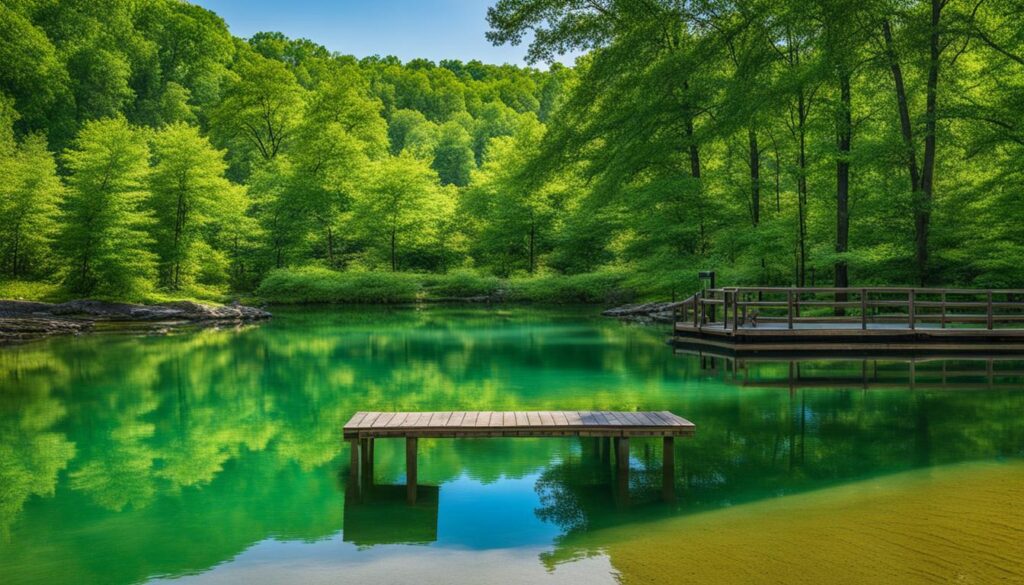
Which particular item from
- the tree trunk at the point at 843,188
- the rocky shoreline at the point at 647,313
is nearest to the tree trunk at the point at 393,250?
the rocky shoreline at the point at 647,313

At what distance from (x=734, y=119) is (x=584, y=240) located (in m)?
22.1

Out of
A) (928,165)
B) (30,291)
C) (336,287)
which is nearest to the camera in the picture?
(928,165)

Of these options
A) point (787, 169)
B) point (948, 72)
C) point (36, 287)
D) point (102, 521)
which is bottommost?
point (102, 521)

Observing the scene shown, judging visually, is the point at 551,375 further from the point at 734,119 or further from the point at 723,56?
the point at 723,56

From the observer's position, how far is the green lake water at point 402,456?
7031mm

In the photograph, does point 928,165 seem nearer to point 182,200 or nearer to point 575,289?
point 575,289

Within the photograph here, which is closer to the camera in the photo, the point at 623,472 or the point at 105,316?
the point at 623,472

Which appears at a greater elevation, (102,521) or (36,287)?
(36,287)

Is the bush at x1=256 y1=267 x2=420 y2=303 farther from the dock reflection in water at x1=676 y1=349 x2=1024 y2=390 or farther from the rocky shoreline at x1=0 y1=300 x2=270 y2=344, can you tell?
the dock reflection in water at x1=676 y1=349 x2=1024 y2=390

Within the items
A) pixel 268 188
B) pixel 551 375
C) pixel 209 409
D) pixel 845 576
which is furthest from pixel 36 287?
pixel 845 576

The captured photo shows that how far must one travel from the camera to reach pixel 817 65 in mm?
23844

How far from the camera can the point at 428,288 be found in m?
48.5

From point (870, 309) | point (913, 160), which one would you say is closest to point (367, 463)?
point (913, 160)

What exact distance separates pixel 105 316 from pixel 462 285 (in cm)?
2072
